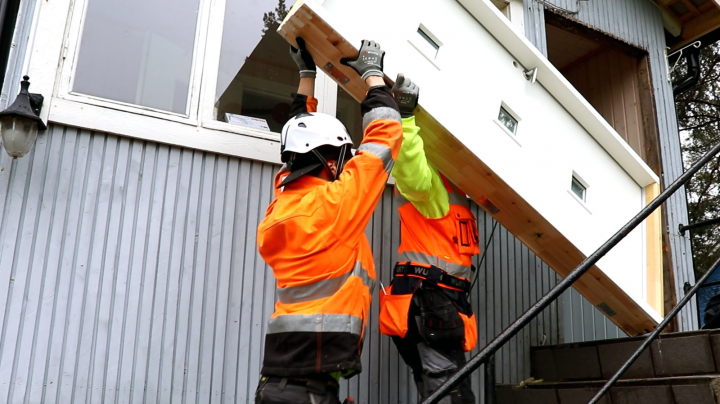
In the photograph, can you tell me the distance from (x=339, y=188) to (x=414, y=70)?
3.44ft

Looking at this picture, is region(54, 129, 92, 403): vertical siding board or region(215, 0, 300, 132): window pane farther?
region(215, 0, 300, 132): window pane

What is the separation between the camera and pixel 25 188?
3654 mm

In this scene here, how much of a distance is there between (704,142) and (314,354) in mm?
8409

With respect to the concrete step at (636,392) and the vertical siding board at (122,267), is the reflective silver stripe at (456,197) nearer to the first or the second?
the concrete step at (636,392)

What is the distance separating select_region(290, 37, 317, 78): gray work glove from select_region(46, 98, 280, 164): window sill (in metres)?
0.75

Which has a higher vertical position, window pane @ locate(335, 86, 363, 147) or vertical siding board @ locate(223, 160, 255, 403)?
window pane @ locate(335, 86, 363, 147)

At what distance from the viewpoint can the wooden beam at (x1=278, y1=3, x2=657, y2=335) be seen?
3.49m

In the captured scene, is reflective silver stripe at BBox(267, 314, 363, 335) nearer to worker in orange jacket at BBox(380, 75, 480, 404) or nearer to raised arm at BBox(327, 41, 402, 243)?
raised arm at BBox(327, 41, 402, 243)

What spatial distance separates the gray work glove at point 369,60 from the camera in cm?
336

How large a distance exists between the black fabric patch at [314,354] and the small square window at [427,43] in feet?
5.90

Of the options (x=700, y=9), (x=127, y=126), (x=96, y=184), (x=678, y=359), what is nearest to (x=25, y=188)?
(x=96, y=184)

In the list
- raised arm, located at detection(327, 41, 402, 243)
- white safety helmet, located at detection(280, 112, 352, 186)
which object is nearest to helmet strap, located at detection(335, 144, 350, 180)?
white safety helmet, located at detection(280, 112, 352, 186)

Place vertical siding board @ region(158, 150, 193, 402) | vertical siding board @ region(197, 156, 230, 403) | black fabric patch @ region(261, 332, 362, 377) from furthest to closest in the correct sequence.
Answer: vertical siding board @ region(197, 156, 230, 403), vertical siding board @ region(158, 150, 193, 402), black fabric patch @ region(261, 332, 362, 377)

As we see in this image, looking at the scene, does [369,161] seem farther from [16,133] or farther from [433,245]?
[16,133]
